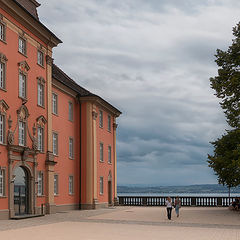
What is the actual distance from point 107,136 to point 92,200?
856cm

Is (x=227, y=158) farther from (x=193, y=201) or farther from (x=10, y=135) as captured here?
(x=193, y=201)

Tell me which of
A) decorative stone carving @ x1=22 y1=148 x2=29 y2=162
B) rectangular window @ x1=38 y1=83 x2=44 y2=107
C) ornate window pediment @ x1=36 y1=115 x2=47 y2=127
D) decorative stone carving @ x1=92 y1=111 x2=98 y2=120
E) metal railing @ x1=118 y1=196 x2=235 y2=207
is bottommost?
metal railing @ x1=118 y1=196 x2=235 y2=207

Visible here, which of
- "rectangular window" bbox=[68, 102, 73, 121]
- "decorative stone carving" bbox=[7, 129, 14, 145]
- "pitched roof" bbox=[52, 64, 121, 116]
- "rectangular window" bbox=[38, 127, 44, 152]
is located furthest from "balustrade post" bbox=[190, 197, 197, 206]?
"decorative stone carving" bbox=[7, 129, 14, 145]

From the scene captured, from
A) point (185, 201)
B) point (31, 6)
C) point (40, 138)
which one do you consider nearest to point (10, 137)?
point (40, 138)

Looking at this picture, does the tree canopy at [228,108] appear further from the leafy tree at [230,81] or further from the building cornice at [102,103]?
the building cornice at [102,103]

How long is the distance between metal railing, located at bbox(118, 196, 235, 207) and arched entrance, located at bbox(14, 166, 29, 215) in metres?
21.3

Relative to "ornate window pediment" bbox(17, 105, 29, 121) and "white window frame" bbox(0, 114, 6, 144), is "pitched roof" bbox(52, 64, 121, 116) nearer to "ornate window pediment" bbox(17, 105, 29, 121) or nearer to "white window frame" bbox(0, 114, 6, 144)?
"ornate window pediment" bbox(17, 105, 29, 121)

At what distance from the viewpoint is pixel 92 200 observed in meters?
43.9

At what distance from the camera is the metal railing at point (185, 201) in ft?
163

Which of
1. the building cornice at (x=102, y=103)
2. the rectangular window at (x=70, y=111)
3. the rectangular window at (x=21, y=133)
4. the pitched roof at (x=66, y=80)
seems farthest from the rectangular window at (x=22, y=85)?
the building cornice at (x=102, y=103)

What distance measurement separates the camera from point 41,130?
35.5 metres

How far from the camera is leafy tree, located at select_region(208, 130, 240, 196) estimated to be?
34.9 m

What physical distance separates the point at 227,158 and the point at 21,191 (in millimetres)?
13853

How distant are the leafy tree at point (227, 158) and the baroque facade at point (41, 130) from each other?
1147 centimetres
